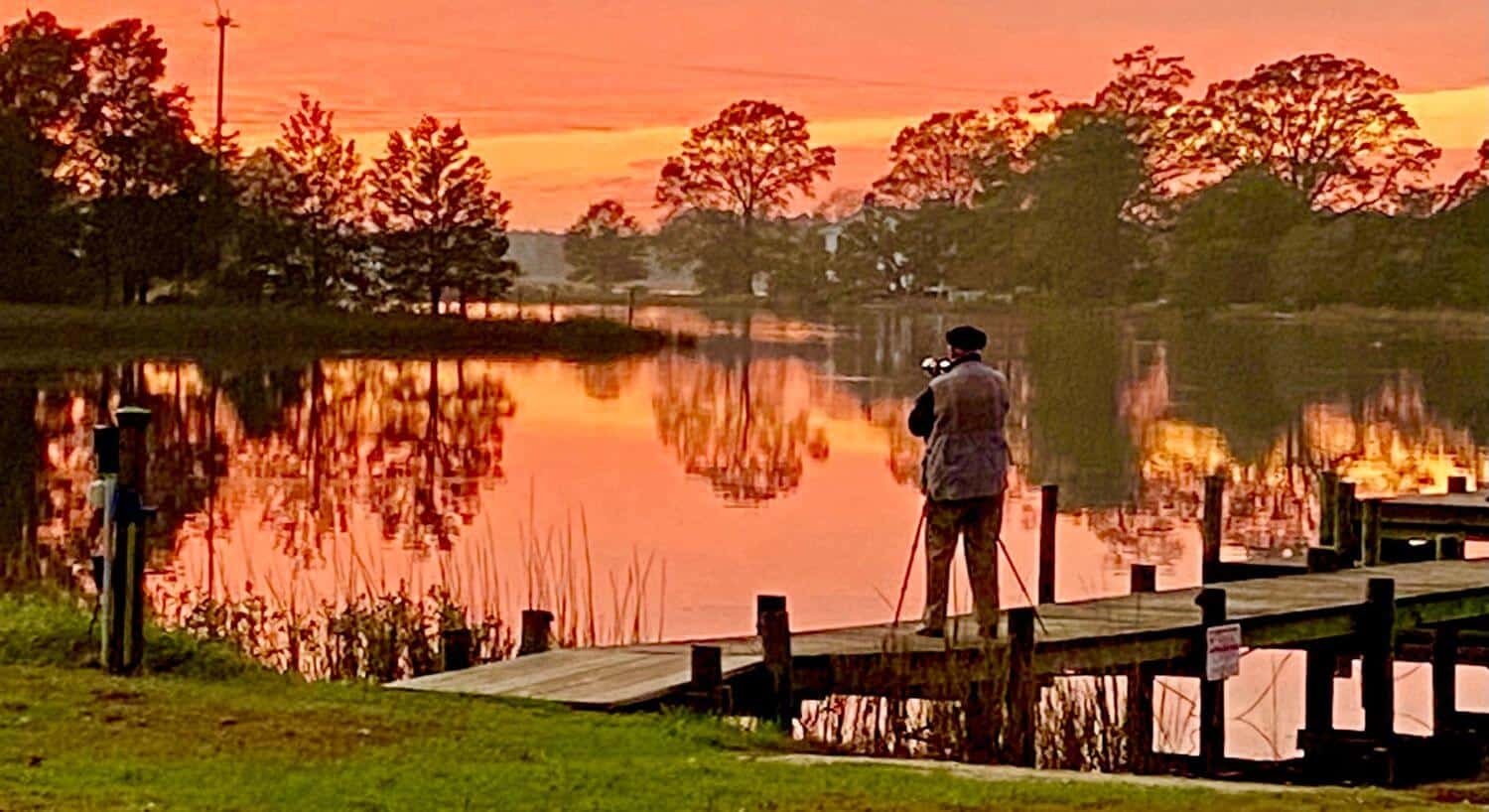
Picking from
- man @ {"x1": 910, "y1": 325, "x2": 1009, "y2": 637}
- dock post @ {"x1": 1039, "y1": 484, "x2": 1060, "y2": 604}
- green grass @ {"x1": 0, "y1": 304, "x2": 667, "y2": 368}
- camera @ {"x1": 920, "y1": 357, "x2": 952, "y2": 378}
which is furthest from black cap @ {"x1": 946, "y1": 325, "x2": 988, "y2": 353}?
green grass @ {"x1": 0, "y1": 304, "x2": 667, "y2": 368}

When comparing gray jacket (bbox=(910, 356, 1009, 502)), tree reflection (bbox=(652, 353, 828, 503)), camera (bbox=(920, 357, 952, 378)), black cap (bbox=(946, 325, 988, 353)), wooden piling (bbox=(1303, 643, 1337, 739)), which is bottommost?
wooden piling (bbox=(1303, 643, 1337, 739))

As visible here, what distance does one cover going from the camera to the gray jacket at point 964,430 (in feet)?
52.1

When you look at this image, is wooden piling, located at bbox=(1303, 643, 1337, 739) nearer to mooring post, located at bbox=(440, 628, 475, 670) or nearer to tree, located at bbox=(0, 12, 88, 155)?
mooring post, located at bbox=(440, 628, 475, 670)

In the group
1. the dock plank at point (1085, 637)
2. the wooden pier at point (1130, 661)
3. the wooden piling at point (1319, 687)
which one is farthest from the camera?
the wooden piling at point (1319, 687)

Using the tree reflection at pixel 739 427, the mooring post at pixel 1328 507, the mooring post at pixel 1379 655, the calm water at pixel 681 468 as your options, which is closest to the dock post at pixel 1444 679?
the mooring post at pixel 1379 655

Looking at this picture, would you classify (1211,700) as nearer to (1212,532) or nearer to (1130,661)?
(1130,661)

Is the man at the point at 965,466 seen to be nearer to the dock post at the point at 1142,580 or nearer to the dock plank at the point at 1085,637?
the dock plank at the point at 1085,637

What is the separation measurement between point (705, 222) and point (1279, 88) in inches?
1526

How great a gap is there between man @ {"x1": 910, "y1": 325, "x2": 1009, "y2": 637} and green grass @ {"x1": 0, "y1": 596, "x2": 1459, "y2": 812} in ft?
11.1

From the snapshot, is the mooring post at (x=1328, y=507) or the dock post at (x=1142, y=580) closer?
the dock post at (x=1142, y=580)

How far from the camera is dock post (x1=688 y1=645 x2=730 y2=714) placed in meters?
14.1

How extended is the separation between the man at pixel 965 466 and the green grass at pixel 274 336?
5821 cm

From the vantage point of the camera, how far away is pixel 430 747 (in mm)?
12125

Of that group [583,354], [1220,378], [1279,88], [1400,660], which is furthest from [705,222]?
[1400,660]
